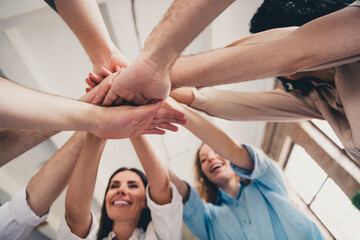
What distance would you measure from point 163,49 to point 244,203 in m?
1.15

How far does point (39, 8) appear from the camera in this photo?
72cm

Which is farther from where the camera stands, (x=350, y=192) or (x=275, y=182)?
(x=275, y=182)

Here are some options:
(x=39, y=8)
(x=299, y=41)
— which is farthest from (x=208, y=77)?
(x=39, y=8)

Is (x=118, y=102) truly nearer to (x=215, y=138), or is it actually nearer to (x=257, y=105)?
(x=215, y=138)

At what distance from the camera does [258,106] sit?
902 millimetres

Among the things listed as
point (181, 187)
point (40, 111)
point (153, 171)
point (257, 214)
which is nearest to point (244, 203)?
point (257, 214)

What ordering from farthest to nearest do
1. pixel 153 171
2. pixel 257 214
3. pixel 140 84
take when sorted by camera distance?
pixel 257 214
pixel 153 171
pixel 140 84

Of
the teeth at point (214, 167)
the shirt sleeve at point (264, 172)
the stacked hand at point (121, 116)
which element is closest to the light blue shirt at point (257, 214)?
the shirt sleeve at point (264, 172)

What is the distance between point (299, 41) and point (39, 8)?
0.92m

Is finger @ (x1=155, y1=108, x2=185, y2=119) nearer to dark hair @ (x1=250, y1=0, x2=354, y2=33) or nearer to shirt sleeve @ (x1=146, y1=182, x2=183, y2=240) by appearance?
shirt sleeve @ (x1=146, y1=182, x2=183, y2=240)

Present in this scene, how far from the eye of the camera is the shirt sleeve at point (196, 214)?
1058 mm

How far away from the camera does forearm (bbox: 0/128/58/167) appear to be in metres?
0.65

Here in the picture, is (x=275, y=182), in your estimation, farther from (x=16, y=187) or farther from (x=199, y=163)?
(x=16, y=187)

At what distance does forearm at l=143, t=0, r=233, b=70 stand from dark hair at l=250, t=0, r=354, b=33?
0.51 metres
